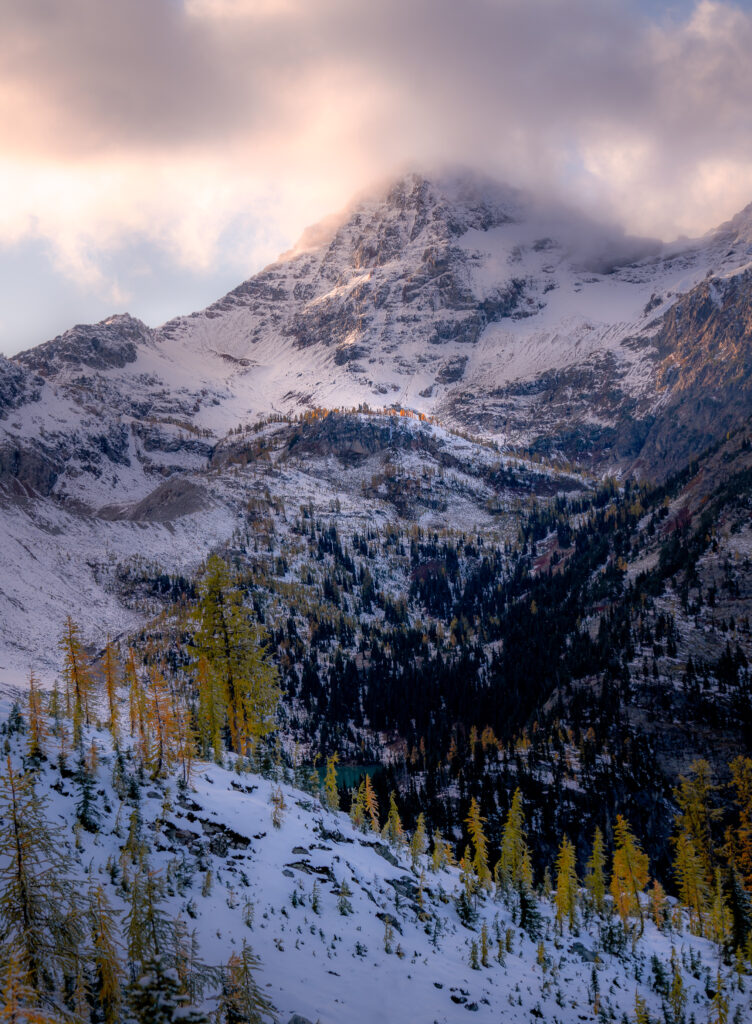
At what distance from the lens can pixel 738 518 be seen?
535 ft

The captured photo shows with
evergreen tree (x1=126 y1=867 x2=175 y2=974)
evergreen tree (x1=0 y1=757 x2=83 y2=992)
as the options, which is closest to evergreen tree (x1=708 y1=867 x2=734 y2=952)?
evergreen tree (x1=126 y1=867 x2=175 y2=974)

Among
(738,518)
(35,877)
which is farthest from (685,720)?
(35,877)

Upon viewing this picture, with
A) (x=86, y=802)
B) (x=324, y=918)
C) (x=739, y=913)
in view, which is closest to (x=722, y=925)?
(x=739, y=913)

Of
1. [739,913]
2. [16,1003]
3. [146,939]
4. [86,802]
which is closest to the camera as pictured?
[16,1003]

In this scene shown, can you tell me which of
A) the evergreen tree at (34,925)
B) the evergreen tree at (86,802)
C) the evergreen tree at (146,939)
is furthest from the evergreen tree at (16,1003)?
the evergreen tree at (86,802)

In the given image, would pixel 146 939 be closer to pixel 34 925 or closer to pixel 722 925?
pixel 34 925

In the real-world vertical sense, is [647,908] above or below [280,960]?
below

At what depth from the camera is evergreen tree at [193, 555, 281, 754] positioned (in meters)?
47.2

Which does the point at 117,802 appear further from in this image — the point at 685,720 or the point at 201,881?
the point at 685,720

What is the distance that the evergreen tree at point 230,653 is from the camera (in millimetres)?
47250

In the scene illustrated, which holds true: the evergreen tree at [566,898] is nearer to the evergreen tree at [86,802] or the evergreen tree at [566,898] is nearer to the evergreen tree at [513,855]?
the evergreen tree at [513,855]

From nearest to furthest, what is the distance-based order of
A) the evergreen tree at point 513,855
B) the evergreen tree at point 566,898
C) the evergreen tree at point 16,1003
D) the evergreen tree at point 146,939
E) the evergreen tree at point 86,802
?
the evergreen tree at point 16,1003, the evergreen tree at point 146,939, the evergreen tree at point 86,802, the evergreen tree at point 566,898, the evergreen tree at point 513,855

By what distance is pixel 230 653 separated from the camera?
4747cm

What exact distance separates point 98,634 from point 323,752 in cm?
8748
